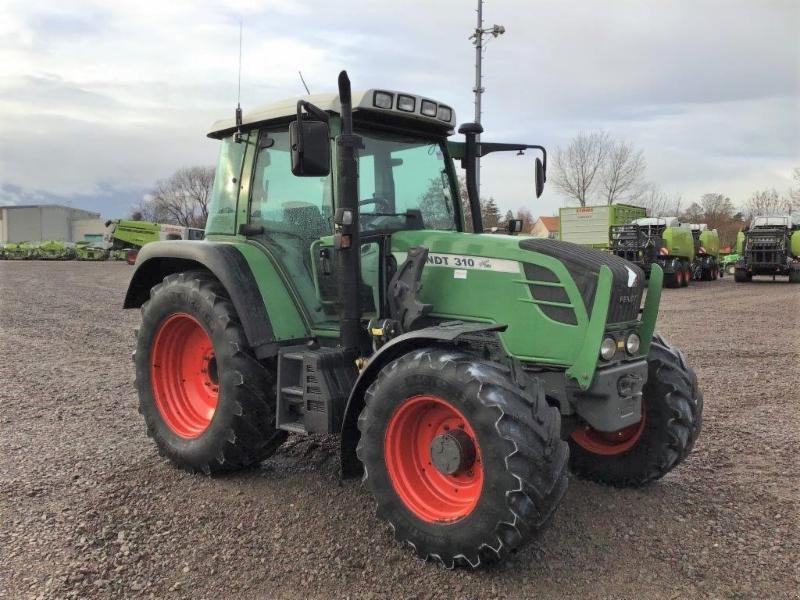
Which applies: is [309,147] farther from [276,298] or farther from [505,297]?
[505,297]

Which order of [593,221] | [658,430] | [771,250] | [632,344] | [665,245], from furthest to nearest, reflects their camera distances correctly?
[593,221], [771,250], [665,245], [658,430], [632,344]

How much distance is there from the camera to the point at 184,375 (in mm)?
5043

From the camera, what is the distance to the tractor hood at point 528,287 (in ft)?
11.8

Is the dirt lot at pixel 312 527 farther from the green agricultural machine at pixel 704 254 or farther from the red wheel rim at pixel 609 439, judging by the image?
the green agricultural machine at pixel 704 254

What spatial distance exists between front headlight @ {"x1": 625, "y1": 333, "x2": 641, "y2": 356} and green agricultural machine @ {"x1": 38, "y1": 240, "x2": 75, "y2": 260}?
48.3 metres

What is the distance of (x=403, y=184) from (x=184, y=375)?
2.22 metres

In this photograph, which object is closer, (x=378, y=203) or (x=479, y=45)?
(x=378, y=203)

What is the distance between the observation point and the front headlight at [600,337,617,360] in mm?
3588

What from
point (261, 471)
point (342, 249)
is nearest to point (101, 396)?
point (261, 471)

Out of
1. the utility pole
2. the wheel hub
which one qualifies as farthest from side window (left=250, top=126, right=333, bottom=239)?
the utility pole

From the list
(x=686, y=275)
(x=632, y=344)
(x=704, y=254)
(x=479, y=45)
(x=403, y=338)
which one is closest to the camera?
(x=403, y=338)

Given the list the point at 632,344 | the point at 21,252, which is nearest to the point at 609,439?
the point at 632,344

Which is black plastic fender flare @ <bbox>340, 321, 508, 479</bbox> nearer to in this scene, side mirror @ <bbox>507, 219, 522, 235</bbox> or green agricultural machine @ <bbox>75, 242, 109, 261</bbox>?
side mirror @ <bbox>507, 219, 522, 235</bbox>

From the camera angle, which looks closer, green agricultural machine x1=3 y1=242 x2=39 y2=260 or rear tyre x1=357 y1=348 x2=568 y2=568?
rear tyre x1=357 y1=348 x2=568 y2=568
